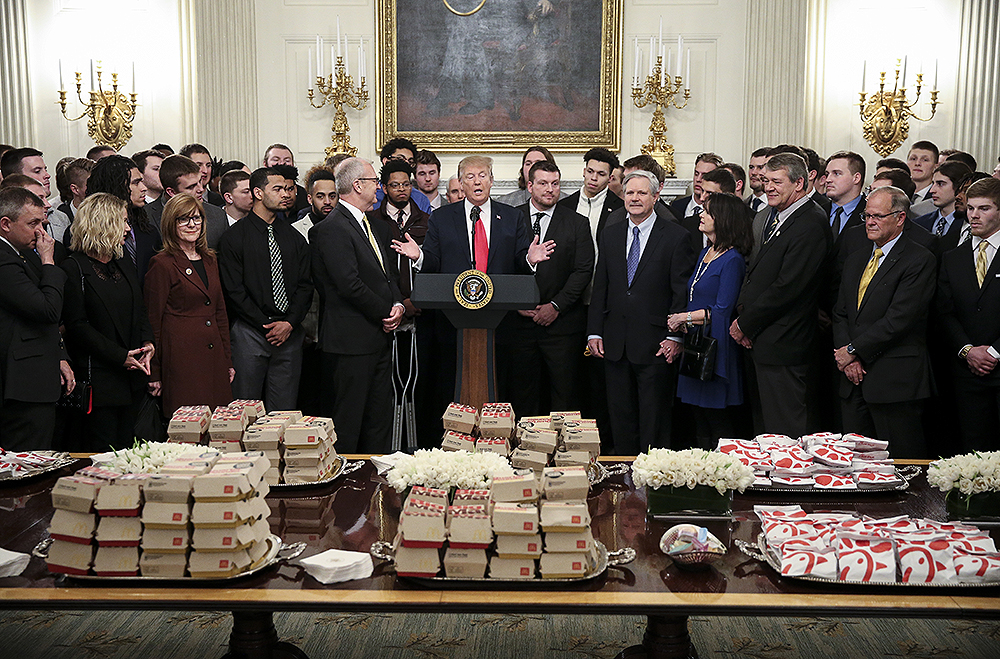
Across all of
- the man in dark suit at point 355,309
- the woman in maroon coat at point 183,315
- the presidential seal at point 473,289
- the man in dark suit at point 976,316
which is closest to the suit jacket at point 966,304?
the man in dark suit at point 976,316

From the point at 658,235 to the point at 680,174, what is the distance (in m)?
4.25

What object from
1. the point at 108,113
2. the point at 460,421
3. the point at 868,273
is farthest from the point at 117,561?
the point at 108,113

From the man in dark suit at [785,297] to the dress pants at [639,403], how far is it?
0.51 metres

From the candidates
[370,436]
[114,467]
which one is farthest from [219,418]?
[370,436]

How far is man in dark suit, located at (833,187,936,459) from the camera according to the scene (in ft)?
15.3

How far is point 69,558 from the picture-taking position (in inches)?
99.7

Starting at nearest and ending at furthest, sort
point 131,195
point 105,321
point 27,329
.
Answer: point 27,329 → point 105,321 → point 131,195

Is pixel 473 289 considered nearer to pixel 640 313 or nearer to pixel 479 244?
pixel 479 244

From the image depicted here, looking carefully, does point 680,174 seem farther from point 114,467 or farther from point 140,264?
point 114,467

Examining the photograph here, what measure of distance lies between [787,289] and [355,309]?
7.61ft

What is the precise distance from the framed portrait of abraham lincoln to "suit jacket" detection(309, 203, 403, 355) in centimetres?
425

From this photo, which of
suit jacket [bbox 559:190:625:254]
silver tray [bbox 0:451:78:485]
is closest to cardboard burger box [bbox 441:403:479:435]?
silver tray [bbox 0:451:78:485]

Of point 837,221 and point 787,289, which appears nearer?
point 787,289

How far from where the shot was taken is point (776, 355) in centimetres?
504
